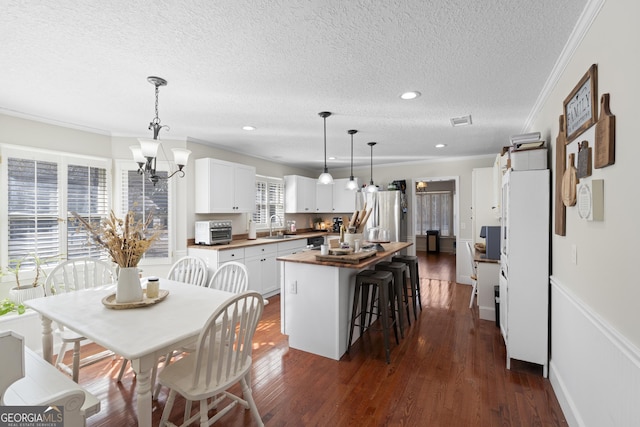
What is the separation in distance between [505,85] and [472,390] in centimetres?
255

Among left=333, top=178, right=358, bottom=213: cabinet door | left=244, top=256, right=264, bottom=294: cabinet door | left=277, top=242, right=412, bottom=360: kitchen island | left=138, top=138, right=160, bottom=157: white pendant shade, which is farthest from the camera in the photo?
left=333, top=178, right=358, bottom=213: cabinet door

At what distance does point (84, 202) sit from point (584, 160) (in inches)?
189

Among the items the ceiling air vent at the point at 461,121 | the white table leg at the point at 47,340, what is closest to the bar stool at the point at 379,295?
the ceiling air vent at the point at 461,121

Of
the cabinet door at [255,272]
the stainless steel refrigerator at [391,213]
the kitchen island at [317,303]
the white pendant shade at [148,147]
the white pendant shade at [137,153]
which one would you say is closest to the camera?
the white pendant shade at [148,147]

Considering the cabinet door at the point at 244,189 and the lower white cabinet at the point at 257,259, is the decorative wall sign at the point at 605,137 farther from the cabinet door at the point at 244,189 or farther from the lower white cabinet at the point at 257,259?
the cabinet door at the point at 244,189

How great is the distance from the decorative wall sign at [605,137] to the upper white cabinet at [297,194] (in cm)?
519

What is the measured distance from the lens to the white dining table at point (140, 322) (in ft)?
4.96

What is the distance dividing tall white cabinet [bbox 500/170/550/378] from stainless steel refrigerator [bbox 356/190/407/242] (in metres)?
3.69

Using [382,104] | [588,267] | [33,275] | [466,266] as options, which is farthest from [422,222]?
[33,275]

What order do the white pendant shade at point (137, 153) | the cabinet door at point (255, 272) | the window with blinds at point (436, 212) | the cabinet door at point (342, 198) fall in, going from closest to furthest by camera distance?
the white pendant shade at point (137, 153)
the cabinet door at point (255, 272)
the cabinet door at point (342, 198)
the window with blinds at point (436, 212)

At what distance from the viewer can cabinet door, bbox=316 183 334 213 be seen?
7.01 metres

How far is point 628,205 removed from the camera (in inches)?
51.4

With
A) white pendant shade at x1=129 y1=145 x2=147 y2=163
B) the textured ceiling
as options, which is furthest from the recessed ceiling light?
white pendant shade at x1=129 y1=145 x2=147 y2=163

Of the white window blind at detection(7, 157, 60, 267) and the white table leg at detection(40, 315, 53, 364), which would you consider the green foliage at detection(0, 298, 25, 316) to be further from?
the white table leg at detection(40, 315, 53, 364)
